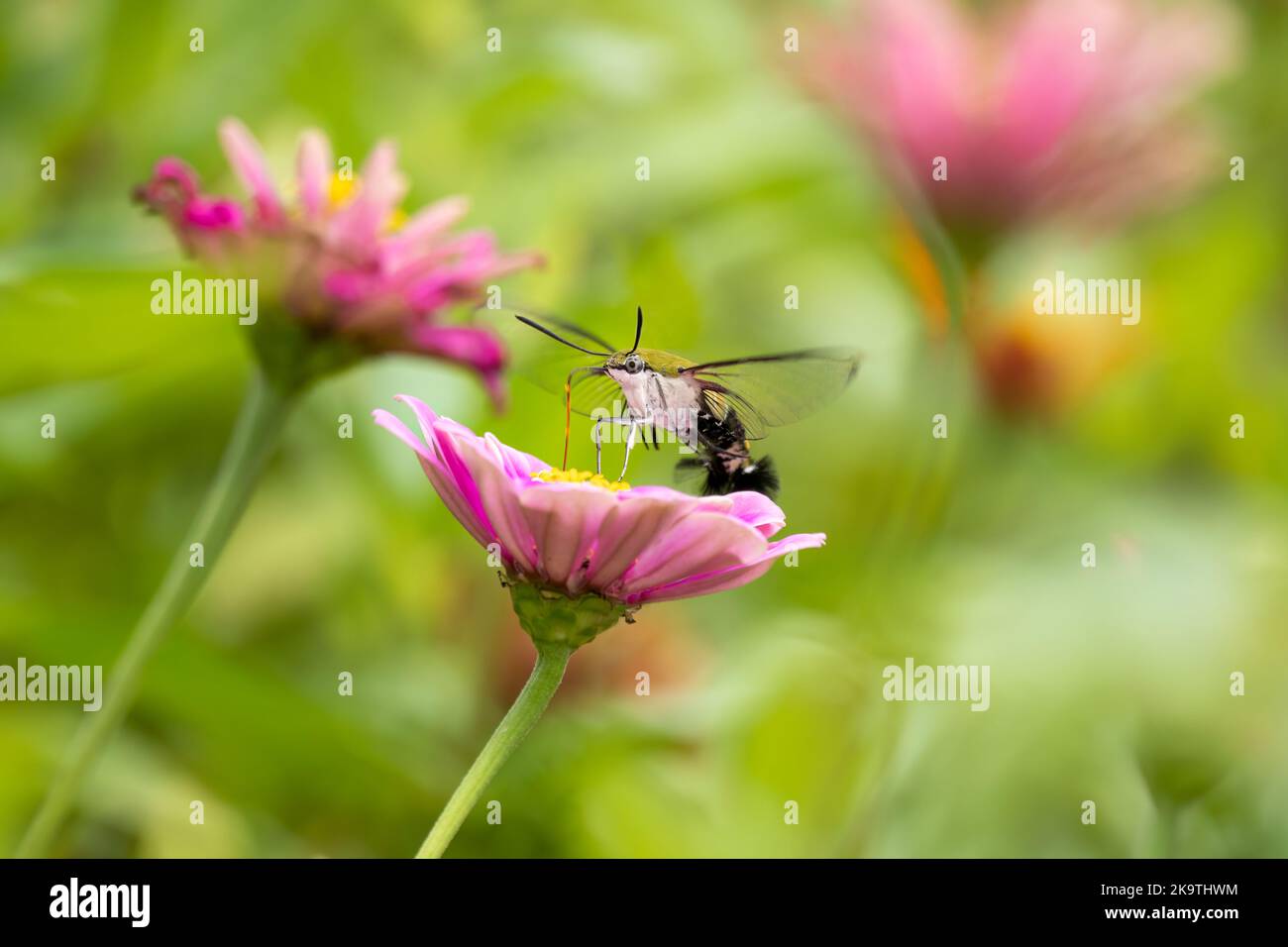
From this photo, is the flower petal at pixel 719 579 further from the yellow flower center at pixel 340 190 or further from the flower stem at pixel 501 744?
the yellow flower center at pixel 340 190

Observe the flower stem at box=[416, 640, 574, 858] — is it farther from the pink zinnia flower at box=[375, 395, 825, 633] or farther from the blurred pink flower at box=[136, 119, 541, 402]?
the blurred pink flower at box=[136, 119, 541, 402]

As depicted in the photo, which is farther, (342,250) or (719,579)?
(342,250)

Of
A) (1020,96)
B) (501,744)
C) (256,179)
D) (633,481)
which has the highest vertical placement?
(1020,96)

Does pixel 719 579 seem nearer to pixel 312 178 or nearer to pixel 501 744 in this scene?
pixel 501 744

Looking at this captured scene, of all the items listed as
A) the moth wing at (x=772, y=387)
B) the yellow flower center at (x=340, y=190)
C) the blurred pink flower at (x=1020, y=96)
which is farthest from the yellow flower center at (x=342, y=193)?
the blurred pink flower at (x=1020, y=96)

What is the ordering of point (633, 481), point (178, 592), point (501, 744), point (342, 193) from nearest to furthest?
point (501, 744), point (178, 592), point (342, 193), point (633, 481)

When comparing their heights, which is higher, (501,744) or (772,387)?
(772,387)

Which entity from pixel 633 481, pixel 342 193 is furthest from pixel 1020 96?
pixel 342 193
